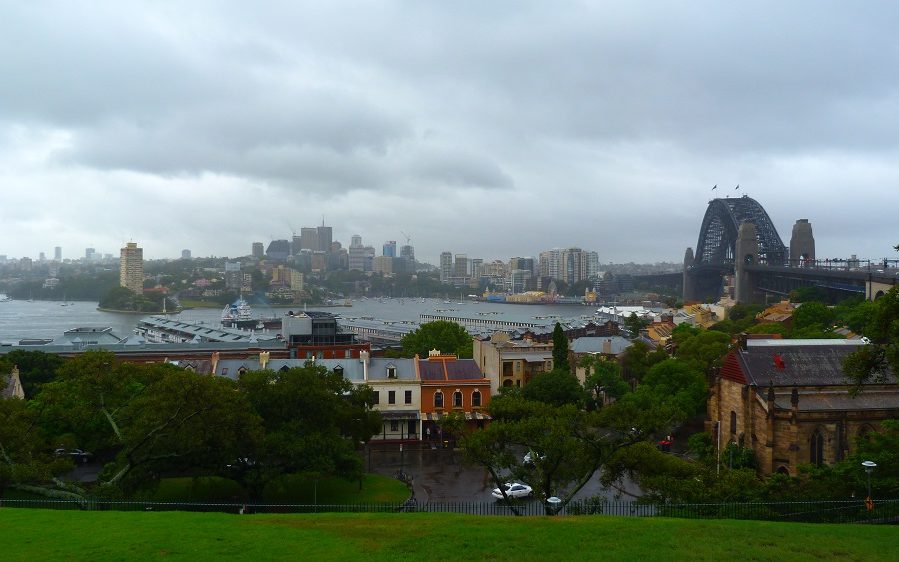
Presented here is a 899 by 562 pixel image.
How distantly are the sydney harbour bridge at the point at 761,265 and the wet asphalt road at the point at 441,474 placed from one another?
38.1m

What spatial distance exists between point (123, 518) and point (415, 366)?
2037 cm

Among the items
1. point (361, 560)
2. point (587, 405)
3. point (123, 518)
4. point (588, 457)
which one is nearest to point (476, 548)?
point (361, 560)

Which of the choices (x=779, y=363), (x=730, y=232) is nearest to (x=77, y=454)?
(x=779, y=363)

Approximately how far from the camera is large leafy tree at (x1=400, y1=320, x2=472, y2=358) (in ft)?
154

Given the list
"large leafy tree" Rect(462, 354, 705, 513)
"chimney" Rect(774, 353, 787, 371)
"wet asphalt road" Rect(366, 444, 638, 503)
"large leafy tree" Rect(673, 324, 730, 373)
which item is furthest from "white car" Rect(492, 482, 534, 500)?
"large leafy tree" Rect(673, 324, 730, 373)

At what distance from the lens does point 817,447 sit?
20.0 metres

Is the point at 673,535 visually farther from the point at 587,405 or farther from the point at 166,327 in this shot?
the point at 166,327

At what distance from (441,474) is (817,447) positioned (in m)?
11.2

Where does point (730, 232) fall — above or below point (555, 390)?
above

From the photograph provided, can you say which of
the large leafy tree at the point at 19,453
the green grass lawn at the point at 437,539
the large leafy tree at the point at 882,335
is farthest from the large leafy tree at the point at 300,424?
the large leafy tree at the point at 882,335

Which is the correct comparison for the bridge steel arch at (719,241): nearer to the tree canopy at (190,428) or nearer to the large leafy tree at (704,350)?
the large leafy tree at (704,350)

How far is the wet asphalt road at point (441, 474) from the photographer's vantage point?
818 inches

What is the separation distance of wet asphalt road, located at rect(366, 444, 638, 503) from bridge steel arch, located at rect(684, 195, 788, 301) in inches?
4653

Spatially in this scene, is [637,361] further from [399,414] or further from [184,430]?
[184,430]
